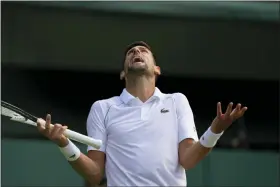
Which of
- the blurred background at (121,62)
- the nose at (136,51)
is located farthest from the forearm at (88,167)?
the blurred background at (121,62)

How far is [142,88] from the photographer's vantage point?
4.97 m

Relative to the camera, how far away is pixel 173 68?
8906 millimetres

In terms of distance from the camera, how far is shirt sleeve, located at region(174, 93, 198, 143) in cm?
480

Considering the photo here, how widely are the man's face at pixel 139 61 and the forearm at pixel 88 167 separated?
572mm

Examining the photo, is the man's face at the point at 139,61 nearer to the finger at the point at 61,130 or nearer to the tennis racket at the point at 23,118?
the tennis racket at the point at 23,118

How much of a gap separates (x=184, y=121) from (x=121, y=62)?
3.87m

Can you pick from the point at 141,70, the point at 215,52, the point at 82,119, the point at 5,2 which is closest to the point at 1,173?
the point at 82,119

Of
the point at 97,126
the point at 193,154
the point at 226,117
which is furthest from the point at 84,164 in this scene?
the point at 226,117

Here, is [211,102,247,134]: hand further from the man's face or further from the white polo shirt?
the man's face

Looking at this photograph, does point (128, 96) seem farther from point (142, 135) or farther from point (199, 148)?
point (199, 148)

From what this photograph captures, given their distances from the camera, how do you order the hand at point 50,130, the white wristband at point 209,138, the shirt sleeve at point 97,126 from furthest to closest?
the shirt sleeve at point 97,126 < the white wristband at point 209,138 < the hand at point 50,130

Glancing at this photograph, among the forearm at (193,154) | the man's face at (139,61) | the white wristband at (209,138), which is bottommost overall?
the forearm at (193,154)

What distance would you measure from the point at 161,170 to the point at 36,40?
417 cm

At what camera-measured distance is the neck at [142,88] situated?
4973mm
